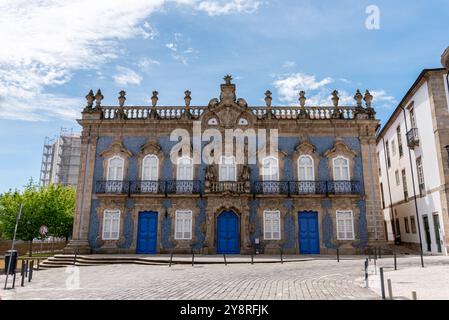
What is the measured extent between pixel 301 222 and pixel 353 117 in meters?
7.68

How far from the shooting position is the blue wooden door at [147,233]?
762 inches

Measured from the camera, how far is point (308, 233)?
63.5 ft

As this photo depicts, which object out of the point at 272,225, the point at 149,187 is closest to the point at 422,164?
the point at 272,225

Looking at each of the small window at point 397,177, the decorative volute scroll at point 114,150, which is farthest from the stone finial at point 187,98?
the small window at point 397,177

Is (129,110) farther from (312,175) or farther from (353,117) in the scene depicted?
(353,117)

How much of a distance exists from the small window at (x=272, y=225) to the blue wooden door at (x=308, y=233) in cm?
128

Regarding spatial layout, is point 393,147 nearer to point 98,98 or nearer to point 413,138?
point 413,138

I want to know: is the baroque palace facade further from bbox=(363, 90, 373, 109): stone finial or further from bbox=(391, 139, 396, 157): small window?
bbox=(391, 139, 396, 157): small window

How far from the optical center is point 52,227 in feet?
91.4

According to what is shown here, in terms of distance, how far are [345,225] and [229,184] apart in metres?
7.44

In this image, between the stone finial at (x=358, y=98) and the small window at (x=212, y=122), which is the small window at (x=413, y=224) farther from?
the small window at (x=212, y=122)

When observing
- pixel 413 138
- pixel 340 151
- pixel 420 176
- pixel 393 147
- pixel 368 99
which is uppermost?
pixel 368 99

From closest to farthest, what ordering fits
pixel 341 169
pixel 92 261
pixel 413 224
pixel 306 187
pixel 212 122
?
pixel 92 261, pixel 306 187, pixel 341 169, pixel 212 122, pixel 413 224

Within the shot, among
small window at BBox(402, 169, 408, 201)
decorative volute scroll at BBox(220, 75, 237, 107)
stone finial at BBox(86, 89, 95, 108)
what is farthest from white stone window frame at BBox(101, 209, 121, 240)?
small window at BBox(402, 169, 408, 201)
